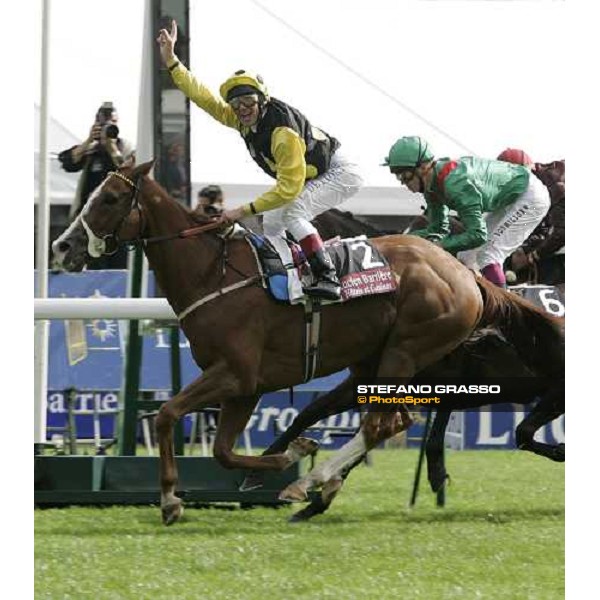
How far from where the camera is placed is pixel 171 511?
278 inches

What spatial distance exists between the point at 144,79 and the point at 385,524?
2.60 meters

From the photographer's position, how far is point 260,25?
7988 millimetres

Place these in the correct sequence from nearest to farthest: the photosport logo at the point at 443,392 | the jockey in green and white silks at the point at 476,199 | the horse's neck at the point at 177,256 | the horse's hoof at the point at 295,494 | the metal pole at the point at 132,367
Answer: the horse's hoof at the point at 295,494, the horse's neck at the point at 177,256, the photosport logo at the point at 443,392, the jockey in green and white silks at the point at 476,199, the metal pole at the point at 132,367

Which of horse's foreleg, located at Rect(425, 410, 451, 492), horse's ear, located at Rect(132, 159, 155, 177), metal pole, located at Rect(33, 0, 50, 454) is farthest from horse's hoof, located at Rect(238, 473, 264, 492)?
horse's ear, located at Rect(132, 159, 155, 177)

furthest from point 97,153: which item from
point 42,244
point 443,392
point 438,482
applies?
point 438,482

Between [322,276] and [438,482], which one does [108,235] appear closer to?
[322,276]

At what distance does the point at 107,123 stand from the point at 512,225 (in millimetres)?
2249

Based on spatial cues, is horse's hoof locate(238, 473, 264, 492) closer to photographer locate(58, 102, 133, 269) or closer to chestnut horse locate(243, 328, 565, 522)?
chestnut horse locate(243, 328, 565, 522)

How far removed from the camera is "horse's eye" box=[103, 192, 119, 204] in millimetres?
7258

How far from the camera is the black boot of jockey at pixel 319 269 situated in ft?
24.2

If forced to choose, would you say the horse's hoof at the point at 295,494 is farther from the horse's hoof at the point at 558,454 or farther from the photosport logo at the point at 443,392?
the horse's hoof at the point at 558,454

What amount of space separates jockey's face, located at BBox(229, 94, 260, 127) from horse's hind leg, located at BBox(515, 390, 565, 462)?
216 centimetres

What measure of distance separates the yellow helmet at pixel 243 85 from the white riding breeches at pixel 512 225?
1.69 m

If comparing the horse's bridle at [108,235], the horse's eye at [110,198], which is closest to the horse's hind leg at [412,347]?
the horse's bridle at [108,235]
